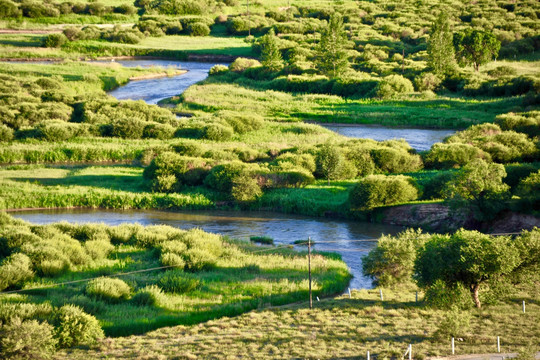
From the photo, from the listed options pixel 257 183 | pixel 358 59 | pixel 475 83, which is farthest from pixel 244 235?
pixel 358 59

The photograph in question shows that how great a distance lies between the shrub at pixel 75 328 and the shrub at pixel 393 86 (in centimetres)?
5999

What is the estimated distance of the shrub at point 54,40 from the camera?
372ft

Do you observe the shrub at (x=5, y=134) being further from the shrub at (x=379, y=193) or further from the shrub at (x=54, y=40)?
the shrub at (x=54, y=40)

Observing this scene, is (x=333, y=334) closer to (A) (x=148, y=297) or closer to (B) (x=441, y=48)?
(A) (x=148, y=297)

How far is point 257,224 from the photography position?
38.8 metres

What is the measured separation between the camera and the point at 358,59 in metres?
100

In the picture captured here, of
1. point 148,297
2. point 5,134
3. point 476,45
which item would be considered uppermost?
point 476,45

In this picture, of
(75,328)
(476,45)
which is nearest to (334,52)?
(476,45)

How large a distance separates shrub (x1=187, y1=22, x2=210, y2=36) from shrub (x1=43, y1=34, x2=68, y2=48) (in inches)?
1199

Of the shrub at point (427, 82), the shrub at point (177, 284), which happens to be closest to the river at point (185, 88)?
the shrub at point (427, 82)

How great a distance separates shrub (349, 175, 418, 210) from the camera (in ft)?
127

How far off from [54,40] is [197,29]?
3295cm

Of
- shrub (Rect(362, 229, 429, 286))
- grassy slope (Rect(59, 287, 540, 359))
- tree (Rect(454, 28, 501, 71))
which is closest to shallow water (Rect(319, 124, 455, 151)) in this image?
tree (Rect(454, 28, 501, 71))

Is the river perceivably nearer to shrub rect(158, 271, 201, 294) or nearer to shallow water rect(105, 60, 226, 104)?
shallow water rect(105, 60, 226, 104)
